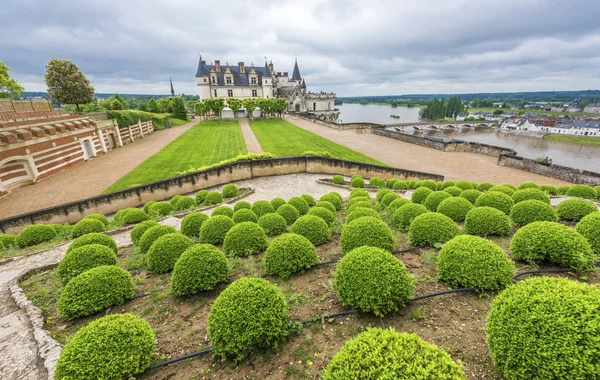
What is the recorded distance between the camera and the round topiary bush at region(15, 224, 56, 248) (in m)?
9.73

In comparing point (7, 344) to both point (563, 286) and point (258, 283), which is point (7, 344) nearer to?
point (258, 283)

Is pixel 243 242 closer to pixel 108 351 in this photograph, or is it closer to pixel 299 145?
→ pixel 108 351

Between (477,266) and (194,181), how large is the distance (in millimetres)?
17582

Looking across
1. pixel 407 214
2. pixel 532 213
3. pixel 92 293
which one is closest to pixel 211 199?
pixel 92 293

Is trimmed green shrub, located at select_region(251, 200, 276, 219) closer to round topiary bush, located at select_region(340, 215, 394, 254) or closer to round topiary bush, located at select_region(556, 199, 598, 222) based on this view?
round topiary bush, located at select_region(340, 215, 394, 254)

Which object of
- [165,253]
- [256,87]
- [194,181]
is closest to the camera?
[165,253]

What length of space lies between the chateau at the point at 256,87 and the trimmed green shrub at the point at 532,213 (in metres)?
69.3

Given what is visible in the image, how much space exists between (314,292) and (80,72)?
153 ft

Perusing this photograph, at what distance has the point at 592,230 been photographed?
18.0 feet

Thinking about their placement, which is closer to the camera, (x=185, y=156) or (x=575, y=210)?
(x=575, y=210)

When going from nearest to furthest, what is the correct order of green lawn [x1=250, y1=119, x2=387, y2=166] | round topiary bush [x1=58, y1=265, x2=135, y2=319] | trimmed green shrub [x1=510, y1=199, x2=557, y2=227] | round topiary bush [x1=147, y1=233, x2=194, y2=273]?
round topiary bush [x1=58, y1=265, x2=135, y2=319], round topiary bush [x1=147, y1=233, x2=194, y2=273], trimmed green shrub [x1=510, y1=199, x2=557, y2=227], green lawn [x1=250, y1=119, x2=387, y2=166]

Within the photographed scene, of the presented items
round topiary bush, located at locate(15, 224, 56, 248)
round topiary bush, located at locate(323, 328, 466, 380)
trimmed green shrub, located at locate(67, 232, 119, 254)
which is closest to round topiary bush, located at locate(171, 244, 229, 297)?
round topiary bush, located at locate(323, 328, 466, 380)

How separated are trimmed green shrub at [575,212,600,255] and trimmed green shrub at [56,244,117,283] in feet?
35.2

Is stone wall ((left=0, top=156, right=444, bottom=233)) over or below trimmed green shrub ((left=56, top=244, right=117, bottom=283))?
below
